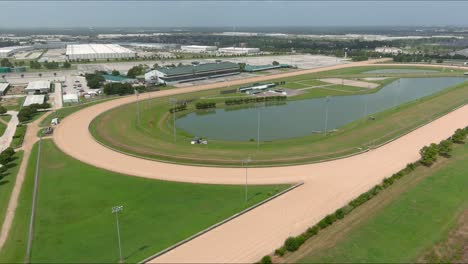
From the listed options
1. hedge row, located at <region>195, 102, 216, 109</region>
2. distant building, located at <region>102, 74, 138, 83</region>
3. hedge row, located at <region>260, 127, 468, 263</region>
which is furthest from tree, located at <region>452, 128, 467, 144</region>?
distant building, located at <region>102, 74, 138, 83</region>

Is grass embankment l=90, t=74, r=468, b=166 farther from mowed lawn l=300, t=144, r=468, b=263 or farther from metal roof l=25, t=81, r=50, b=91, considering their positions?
metal roof l=25, t=81, r=50, b=91

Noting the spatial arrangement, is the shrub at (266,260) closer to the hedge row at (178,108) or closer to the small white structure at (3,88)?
the hedge row at (178,108)

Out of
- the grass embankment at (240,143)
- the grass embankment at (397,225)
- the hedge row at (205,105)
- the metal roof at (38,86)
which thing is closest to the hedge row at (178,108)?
the grass embankment at (240,143)

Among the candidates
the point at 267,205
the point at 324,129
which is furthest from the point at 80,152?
the point at 324,129

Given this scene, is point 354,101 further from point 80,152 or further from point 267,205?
point 80,152

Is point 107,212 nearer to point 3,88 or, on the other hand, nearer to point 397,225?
point 397,225

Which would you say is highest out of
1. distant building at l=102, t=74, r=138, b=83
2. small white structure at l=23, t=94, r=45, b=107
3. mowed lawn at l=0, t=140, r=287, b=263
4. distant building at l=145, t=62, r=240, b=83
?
distant building at l=145, t=62, r=240, b=83
